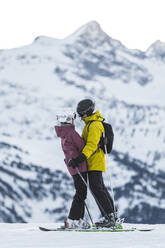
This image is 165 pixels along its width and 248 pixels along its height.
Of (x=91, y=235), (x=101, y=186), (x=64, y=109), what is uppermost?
(x=64, y=109)

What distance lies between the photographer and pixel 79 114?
23.1 ft

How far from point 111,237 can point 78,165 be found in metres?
1.37

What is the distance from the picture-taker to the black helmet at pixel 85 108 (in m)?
6.96

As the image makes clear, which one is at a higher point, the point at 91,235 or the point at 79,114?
the point at 79,114

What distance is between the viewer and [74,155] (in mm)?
6680

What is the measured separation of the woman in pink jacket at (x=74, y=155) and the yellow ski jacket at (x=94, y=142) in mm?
153

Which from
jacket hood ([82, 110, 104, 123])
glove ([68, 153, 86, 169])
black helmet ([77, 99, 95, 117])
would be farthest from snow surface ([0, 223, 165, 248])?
black helmet ([77, 99, 95, 117])

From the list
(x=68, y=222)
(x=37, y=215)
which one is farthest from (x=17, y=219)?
(x=68, y=222)

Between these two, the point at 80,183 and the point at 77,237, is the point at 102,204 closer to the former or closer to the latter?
the point at 80,183

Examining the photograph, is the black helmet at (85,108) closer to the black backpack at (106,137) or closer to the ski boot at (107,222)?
the black backpack at (106,137)

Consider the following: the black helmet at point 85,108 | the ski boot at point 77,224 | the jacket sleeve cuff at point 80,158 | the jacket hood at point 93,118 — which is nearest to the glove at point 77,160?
the jacket sleeve cuff at point 80,158

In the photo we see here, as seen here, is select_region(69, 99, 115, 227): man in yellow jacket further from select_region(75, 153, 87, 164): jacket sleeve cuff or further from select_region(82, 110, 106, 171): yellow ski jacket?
select_region(75, 153, 87, 164): jacket sleeve cuff

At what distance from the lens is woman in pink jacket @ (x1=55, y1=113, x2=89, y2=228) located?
22.0ft

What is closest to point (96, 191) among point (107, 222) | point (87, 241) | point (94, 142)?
point (107, 222)
